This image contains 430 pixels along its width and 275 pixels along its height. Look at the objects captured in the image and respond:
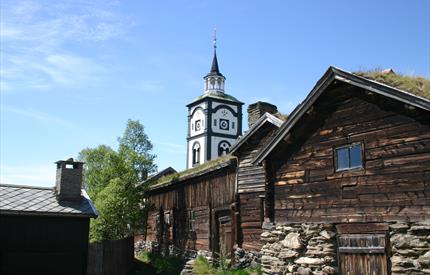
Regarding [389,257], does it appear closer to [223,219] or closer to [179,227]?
[223,219]

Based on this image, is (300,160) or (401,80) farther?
(300,160)

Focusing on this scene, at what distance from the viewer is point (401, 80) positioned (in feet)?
44.6

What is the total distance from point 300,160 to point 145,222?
16843 millimetres

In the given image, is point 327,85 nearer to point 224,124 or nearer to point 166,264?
point 166,264

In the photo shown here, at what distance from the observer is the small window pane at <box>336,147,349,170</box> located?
45.5 ft

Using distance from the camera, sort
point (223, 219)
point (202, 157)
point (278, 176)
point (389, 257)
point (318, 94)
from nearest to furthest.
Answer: point (389, 257)
point (318, 94)
point (278, 176)
point (223, 219)
point (202, 157)

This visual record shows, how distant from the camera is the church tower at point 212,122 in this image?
6981 cm

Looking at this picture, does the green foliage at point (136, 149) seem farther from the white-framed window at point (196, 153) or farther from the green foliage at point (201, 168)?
the white-framed window at point (196, 153)

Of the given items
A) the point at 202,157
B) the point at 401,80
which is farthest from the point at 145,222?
the point at 202,157

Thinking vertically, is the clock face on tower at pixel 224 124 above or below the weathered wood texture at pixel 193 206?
above

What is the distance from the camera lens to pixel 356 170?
13422mm

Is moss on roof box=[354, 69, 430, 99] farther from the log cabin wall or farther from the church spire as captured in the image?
the church spire

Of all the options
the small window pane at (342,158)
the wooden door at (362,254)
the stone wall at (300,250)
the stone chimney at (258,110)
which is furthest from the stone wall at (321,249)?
the stone chimney at (258,110)

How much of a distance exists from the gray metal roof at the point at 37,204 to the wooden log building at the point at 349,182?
7.66 m
